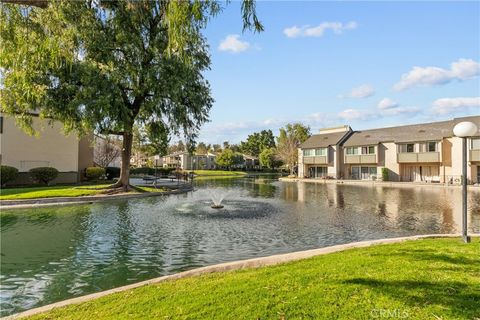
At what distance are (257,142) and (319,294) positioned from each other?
293ft

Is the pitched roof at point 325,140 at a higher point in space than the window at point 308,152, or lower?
higher

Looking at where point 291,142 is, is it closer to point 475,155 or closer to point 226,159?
point 226,159

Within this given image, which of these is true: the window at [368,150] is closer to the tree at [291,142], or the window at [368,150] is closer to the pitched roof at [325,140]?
the pitched roof at [325,140]

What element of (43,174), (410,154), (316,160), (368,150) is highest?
(368,150)

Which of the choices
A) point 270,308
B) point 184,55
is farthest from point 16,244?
point 270,308

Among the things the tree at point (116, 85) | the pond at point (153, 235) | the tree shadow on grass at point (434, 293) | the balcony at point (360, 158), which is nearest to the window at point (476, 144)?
the balcony at point (360, 158)

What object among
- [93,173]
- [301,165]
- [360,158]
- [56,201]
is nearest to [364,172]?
[360,158]

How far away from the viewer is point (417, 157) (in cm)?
3909

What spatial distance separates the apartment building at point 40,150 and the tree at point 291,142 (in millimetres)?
40370

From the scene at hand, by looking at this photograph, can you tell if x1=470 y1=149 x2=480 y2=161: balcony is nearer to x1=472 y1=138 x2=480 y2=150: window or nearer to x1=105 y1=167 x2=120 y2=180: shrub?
x1=472 y1=138 x2=480 y2=150: window

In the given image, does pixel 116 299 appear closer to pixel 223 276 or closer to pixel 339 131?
pixel 223 276

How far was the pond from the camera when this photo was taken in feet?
21.9

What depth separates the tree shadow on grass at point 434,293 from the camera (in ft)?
12.3

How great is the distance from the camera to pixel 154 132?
24.1 m
